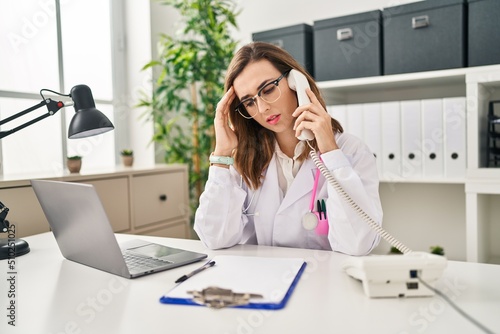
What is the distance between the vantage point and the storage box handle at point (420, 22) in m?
1.82

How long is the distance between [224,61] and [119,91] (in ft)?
2.79

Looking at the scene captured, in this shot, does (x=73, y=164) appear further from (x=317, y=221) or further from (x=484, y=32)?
(x=484, y=32)

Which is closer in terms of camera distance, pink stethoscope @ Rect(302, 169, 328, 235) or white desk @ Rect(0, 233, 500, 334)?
white desk @ Rect(0, 233, 500, 334)

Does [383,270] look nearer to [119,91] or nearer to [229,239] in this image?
[229,239]

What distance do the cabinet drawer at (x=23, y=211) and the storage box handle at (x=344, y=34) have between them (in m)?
1.59

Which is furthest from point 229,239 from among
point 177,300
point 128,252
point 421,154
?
point 421,154

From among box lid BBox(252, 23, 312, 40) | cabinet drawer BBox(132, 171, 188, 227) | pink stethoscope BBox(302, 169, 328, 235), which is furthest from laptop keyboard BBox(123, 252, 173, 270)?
box lid BBox(252, 23, 312, 40)

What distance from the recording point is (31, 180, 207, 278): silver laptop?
88 cm

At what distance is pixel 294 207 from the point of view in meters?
1.33

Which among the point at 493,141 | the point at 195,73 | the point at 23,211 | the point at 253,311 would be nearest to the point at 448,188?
the point at 493,141

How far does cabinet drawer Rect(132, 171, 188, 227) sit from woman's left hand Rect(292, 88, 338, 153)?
1.21 m

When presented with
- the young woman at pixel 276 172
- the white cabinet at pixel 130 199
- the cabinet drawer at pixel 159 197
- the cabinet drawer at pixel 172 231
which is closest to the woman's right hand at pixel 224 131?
the young woman at pixel 276 172

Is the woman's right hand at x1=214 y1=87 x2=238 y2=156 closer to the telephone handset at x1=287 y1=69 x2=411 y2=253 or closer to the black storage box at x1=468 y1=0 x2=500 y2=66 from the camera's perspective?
the telephone handset at x1=287 y1=69 x2=411 y2=253

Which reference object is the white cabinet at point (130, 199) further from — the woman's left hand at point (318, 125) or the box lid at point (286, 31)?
the woman's left hand at point (318, 125)
